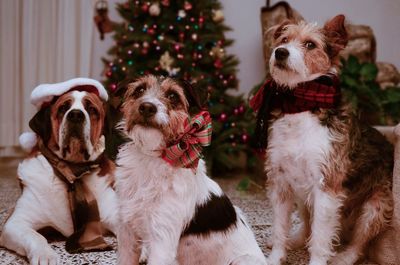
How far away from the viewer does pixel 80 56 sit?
18.6ft

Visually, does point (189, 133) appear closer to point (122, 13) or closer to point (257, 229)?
point (257, 229)

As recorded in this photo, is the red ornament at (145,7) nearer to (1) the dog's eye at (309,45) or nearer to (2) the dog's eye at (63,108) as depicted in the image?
(2) the dog's eye at (63,108)

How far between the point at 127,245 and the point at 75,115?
3.04 ft

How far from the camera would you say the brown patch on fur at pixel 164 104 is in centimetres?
170

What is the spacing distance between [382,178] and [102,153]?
150cm

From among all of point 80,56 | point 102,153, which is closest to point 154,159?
point 102,153

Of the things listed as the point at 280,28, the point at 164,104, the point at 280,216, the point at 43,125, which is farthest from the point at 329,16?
the point at 164,104

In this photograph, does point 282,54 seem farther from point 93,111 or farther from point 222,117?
point 222,117

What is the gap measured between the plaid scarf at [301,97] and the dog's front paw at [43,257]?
1232 mm

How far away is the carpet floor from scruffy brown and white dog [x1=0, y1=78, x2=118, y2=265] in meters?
0.07

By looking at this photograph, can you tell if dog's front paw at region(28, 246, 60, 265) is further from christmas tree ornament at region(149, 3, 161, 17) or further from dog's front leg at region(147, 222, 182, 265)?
christmas tree ornament at region(149, 3, 161, 17)

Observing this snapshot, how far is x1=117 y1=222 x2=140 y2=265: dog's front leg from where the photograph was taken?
1.80m

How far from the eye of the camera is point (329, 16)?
232 inches

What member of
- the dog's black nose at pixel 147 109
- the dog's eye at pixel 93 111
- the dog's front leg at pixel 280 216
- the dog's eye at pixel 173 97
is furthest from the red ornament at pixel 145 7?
the dog's black nose at pixel 147 109
